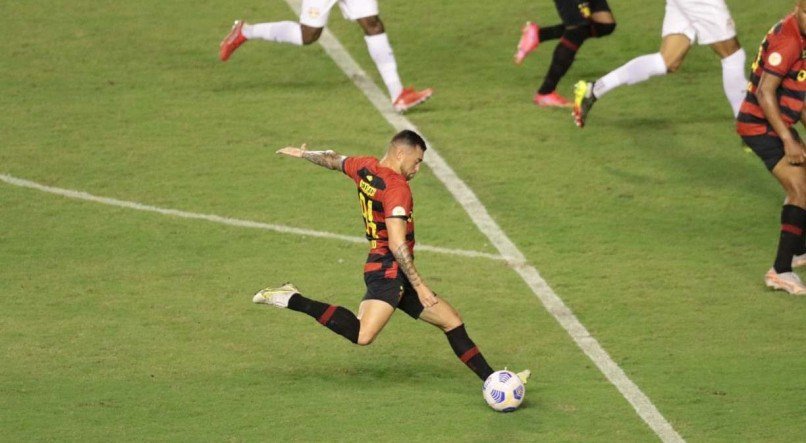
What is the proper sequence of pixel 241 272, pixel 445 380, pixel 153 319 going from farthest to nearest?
pixel 241 272
pixel 153 319
pixel 445 380

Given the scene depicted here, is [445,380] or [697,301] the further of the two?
[697,301]

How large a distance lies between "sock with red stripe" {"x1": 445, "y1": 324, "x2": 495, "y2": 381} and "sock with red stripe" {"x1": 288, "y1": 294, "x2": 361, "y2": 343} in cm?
55

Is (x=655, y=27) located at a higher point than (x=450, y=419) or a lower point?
lower

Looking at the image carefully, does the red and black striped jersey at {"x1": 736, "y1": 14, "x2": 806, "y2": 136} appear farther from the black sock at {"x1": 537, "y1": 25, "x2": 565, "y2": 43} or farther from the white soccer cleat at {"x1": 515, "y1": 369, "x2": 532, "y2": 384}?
the black sock at {"x1": 537, "y1": 25, "x2": 565, "y2": 43}

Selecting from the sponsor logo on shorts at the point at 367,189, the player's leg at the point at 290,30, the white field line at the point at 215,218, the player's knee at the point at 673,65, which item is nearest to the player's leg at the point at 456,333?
the sponsor logo on shorts at the point at 367,189

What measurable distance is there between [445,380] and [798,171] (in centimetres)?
297

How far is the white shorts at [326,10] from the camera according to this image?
1392cm

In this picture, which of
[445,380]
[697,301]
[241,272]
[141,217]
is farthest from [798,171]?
[141,217]

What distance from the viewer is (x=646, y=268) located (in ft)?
37.9

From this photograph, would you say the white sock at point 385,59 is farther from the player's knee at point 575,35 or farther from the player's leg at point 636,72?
the player's leg at point 636,72

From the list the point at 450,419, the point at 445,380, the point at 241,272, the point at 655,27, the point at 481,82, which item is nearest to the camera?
the point at 450,419

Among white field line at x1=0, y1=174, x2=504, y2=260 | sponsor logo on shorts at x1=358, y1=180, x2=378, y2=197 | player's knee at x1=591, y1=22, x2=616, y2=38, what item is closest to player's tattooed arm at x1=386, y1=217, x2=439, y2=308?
sponsor logo on shorts at x1=358, y1=180, x2=378, y2=197

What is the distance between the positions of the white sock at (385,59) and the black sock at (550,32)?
1.43 metres

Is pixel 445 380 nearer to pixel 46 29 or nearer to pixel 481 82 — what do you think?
pixel 481 82
